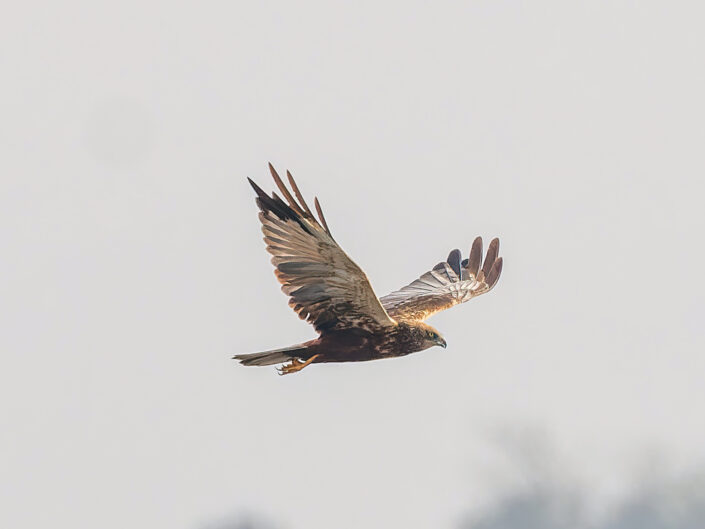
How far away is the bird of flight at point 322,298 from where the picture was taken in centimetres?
1956

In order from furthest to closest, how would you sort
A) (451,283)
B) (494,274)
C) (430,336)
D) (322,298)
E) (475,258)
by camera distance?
(475,258) → (494,274) → (451,283) → (430,336) → (322,298)

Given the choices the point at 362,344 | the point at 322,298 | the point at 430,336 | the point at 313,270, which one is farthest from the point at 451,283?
the point at 313,270

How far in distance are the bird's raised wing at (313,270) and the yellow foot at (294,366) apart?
17.5 inches

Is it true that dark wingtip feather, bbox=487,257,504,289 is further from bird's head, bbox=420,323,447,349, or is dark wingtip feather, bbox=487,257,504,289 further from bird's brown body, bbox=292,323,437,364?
bird's brown body, bbox=292,323,437,364

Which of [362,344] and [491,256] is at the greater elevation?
[491,256]

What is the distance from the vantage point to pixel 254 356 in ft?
67.8

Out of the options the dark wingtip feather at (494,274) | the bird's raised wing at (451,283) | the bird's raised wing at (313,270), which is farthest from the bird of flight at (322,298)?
the dark wingtip feather at (494,274)

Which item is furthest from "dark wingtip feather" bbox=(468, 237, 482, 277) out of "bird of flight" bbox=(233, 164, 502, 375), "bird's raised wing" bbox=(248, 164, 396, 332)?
"bird's raised wing" bbox=(248, 164, 396, 332)

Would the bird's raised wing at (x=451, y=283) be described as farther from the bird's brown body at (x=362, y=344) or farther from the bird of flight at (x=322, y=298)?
the bird's brown body at (x=362, y=344)

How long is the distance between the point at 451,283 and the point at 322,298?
5631 mm

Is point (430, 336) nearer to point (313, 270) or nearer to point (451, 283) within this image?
point (313, 270)

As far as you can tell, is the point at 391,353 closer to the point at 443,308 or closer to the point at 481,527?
the point at 443,308

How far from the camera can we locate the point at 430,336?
70.0 ft

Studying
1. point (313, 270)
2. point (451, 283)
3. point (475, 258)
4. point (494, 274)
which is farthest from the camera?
point (475, 258)
